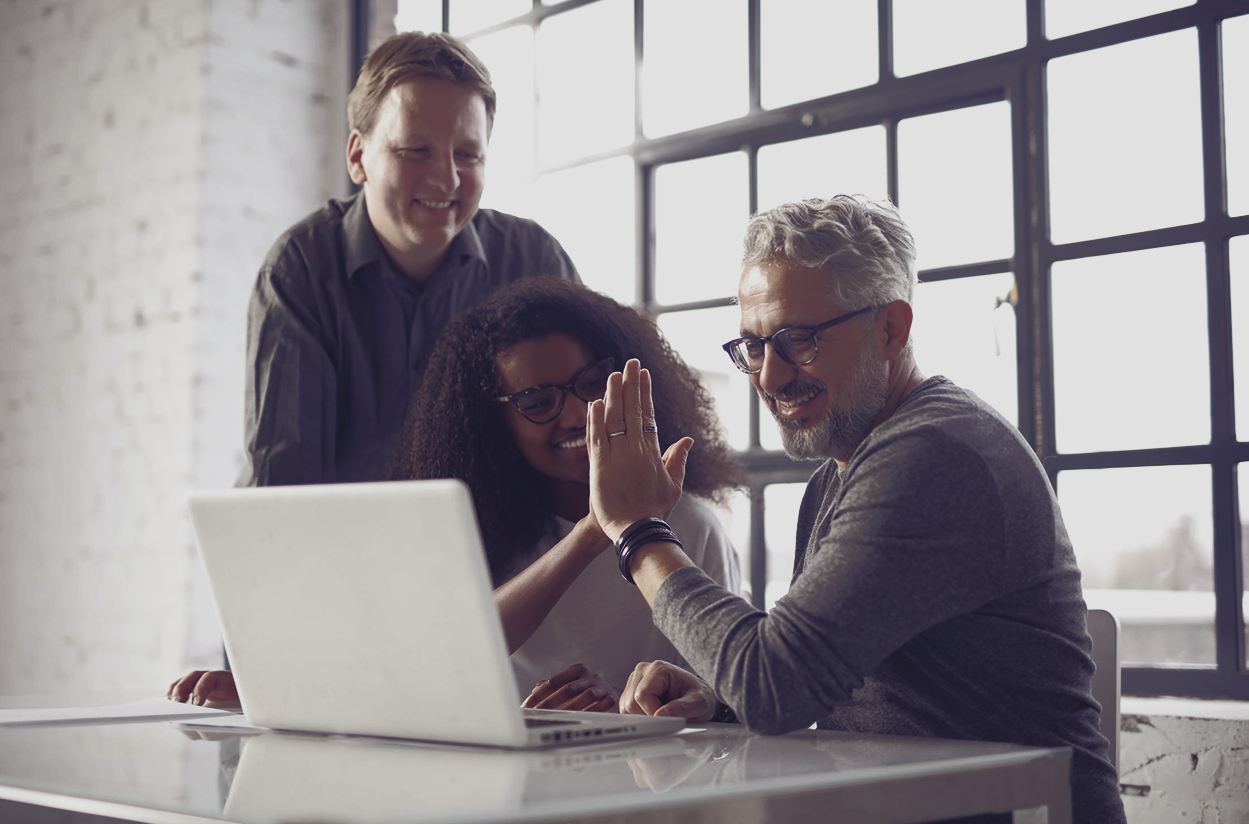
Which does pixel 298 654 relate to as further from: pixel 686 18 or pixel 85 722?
pixel 686 18

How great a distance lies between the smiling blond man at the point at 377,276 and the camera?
2.34 metres

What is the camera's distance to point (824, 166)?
119 inches

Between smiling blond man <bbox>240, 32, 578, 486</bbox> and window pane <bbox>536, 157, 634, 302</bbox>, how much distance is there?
837 millimetres

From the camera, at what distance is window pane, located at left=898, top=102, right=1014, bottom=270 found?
2.73 m

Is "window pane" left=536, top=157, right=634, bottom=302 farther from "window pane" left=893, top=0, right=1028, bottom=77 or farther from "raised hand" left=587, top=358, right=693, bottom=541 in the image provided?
"raised hand" left=587, top=358, right=693, bottom=541

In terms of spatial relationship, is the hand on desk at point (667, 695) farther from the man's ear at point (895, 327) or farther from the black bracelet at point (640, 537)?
the man's ear at point (895, 327)

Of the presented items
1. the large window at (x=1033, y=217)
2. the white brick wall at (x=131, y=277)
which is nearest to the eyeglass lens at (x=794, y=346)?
the large window at (x=1033, y=217)

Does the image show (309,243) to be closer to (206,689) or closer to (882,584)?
(206,689)

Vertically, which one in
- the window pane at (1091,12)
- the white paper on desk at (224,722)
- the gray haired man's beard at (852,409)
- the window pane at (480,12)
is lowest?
the white paper on desk at (224,722)

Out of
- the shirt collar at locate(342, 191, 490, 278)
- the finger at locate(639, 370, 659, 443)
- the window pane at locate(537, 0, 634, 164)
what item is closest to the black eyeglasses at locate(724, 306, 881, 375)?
the finger at locate(639, 370, 659, 443)

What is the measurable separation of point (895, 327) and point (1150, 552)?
121 cm

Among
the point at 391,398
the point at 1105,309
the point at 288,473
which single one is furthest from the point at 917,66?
the point at 288,473

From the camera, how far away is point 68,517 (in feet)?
13.5

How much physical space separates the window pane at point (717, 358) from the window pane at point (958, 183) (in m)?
0.55
